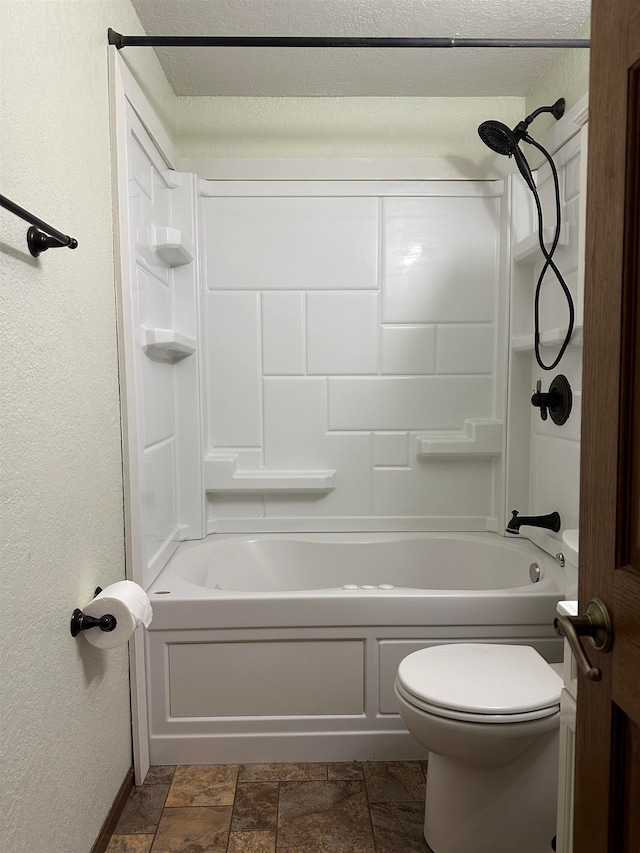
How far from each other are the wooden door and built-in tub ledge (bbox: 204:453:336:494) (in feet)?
6.61

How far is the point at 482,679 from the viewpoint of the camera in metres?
1.73

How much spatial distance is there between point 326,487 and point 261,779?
1.20m

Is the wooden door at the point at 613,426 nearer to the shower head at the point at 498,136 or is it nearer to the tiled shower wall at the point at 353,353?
the shower head at the point at 498,136

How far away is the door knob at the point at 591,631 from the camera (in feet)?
2.63

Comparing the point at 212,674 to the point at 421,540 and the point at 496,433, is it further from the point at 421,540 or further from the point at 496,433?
the point at 496,433

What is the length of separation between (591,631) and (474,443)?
6.75ft

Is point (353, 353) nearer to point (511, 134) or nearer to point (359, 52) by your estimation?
point (511, 134)

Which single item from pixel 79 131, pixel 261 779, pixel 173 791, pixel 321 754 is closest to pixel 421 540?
pixel 321 754

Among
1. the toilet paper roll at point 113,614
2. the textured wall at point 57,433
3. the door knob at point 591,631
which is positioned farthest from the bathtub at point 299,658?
the door knob at point 591,631

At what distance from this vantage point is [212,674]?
85.4 inches

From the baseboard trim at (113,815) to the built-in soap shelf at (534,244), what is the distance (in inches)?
94.7

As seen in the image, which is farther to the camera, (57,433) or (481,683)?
(481,683)

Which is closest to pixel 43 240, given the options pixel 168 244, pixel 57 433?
pixel 57 433

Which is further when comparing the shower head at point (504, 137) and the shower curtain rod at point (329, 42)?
the shower head at point (504, 137)
